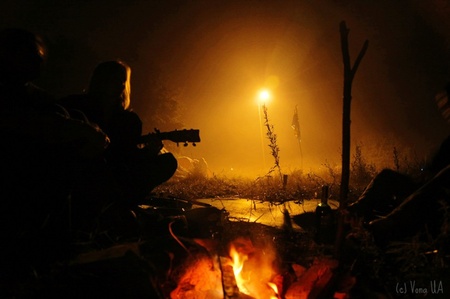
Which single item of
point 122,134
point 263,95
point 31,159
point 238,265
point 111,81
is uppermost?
point 263,95

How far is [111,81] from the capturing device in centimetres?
316

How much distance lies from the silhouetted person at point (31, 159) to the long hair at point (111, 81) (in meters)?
0.99

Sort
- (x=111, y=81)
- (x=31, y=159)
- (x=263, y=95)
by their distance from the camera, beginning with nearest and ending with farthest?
(x=31, y=159), (x=111, y=81), (x=263, y=95)

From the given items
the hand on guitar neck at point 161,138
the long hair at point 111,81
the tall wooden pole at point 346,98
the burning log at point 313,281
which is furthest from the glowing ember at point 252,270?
the long hair at point 111,81

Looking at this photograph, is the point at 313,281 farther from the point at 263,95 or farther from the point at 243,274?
the point at 263,95

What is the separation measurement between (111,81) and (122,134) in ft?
1.93

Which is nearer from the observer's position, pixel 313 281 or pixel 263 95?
pixel 313 281

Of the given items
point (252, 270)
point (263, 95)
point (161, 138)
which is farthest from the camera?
point (263, 95)

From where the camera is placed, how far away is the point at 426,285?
1.78 metres

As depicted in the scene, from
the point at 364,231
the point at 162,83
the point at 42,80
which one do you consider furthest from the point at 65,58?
the point at 364,231

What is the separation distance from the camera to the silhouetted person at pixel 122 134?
3.07 meters

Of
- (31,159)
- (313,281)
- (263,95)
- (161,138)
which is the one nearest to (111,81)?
(161,138)

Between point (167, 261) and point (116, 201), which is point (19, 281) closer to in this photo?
point (167, 261)

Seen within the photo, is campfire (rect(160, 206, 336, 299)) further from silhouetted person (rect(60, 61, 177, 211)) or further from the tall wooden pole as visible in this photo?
silhouetted person (rect(60, 61, 177, 211))
